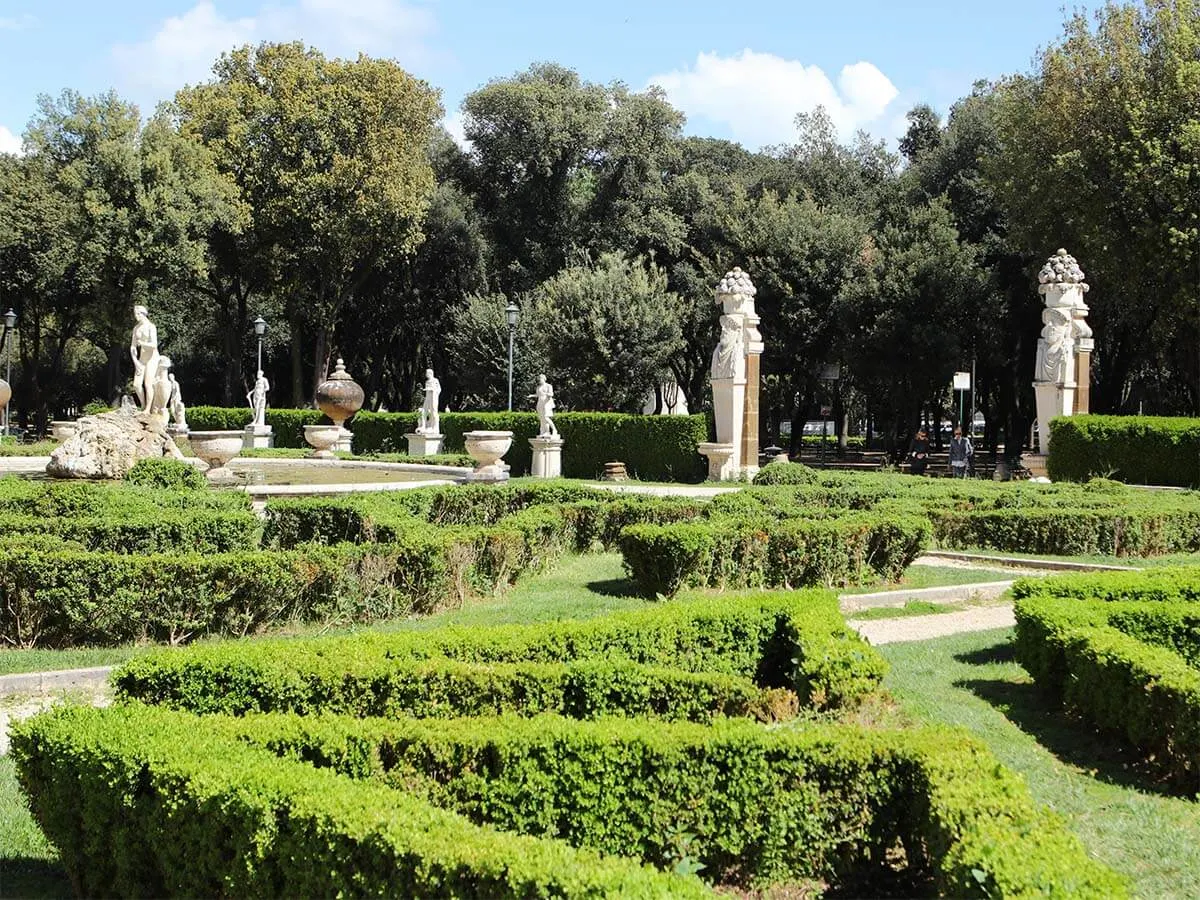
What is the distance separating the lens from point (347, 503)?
1247 cm

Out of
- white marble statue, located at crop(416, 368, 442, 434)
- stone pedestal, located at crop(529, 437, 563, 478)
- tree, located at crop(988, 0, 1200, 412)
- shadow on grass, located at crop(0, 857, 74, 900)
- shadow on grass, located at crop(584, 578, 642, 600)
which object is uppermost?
tree, located at crop(988, 0, 1200, 412)

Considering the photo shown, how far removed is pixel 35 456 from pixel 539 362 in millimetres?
20492

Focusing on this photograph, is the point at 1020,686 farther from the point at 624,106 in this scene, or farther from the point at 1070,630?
the point at 624,106

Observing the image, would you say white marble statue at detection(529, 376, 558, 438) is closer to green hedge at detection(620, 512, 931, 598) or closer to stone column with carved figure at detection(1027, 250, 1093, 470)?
stone column with carved figure at detection(1027, 250, 1093, 470)

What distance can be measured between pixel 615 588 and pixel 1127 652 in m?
5.75

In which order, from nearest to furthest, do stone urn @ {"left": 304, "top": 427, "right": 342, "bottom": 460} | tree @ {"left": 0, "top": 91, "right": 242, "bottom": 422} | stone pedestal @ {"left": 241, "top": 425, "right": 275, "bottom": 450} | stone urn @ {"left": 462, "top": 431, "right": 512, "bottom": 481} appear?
1. stone urn @ {"left": 462, "top": 431, "right": 512, "bottom": 481}
2. stone urn @ {"left": 304, "top": 427, "right": 342, "bottom": 460}
3. stone pedestal @ {"left": 241, "top": 425, "right": 275, "bottom": 450}
4. tree @ {"left": 0, "top": 91, "right": 242, "bottom": 422}

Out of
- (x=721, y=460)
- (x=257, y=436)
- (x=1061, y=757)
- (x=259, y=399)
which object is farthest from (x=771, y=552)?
(x=259, y=399)

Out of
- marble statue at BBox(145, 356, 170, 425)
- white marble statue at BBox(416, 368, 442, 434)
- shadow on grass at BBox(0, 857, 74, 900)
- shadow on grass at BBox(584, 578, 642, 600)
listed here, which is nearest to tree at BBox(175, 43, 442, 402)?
white marble statue at BBox(416, 368, 442, 434)

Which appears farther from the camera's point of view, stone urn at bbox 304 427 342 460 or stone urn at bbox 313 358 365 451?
stone urn at bbox 313 358 365 451

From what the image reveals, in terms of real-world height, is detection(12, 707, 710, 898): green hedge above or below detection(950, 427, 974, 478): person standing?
below

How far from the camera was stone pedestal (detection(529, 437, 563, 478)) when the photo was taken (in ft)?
91.5

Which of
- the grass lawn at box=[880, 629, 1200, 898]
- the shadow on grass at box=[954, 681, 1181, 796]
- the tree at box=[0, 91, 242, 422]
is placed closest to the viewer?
the grass lawn at box=[880, 629, 1200, 898]

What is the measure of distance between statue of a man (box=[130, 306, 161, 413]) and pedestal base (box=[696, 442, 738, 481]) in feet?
38.9

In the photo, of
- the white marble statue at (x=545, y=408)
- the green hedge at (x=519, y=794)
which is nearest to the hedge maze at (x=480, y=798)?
the green hedge at (x=519, y=794)
